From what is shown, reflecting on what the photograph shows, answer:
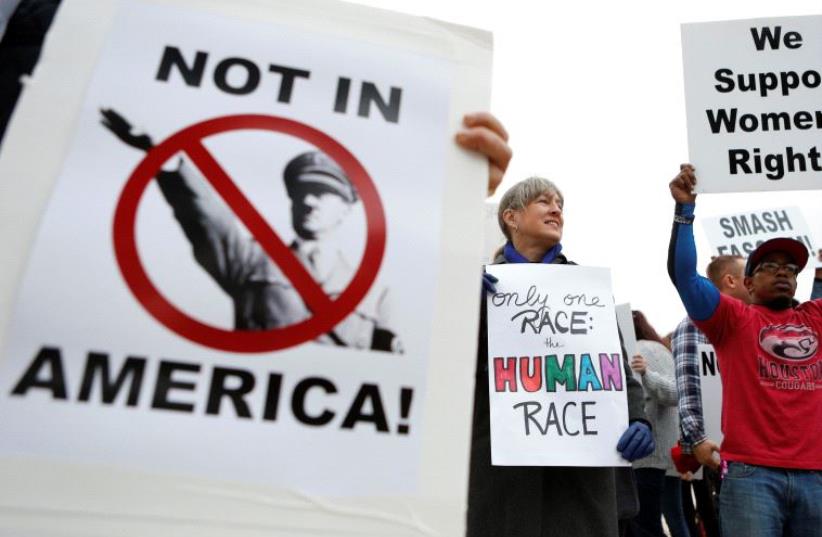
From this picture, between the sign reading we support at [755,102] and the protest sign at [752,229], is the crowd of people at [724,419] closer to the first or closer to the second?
A: the sign reading we support at [755,102]

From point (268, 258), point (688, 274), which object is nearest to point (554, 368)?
point (688, 274)

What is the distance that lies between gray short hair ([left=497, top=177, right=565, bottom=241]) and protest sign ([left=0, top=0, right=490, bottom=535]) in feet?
4.47

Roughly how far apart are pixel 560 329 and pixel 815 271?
9.06 ft

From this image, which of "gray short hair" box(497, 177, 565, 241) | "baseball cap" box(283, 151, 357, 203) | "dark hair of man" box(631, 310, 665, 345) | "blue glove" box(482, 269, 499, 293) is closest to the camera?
"baseball cap" box(283, 151, 357, 203)

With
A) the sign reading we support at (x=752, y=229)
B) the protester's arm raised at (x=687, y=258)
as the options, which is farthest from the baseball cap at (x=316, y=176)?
the sign reading we support at (x=752, y=229)

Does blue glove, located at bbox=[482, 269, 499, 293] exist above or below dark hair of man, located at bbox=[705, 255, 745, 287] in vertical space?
below

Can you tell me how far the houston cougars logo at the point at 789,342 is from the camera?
8.40 ft

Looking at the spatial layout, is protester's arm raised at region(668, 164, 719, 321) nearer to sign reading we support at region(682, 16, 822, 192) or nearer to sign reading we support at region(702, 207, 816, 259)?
sign reading we support at region(682, 16, 822, 192)

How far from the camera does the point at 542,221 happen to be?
94.2 inches

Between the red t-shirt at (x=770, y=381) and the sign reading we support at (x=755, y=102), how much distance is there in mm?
535

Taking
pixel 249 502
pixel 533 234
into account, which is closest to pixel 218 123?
pixel 249 502

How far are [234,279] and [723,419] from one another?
90.8 inches

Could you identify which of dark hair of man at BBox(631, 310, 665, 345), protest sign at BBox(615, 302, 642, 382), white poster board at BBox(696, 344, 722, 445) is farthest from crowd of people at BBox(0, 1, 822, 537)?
dark hair of man at BBox(631, 310, 665, 345)

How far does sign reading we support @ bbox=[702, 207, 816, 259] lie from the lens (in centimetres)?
492
